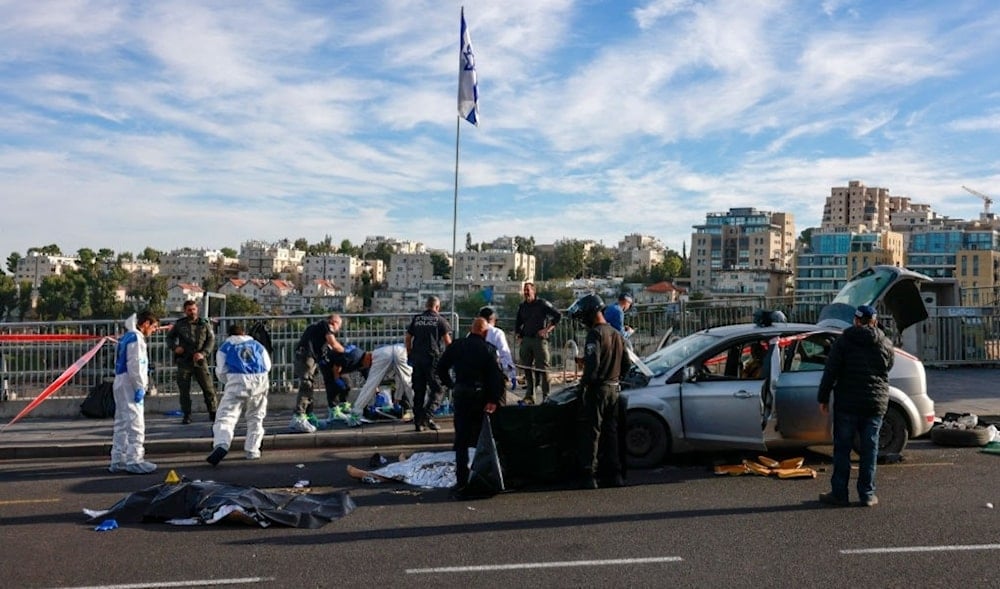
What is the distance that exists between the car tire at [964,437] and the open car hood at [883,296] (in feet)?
6.37

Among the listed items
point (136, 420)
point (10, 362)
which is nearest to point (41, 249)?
point (10, 362)

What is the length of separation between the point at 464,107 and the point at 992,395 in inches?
409

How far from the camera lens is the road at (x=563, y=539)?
238 inches

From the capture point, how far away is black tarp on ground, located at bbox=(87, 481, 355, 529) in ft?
24.6

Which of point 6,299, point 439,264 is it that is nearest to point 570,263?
point 439,264

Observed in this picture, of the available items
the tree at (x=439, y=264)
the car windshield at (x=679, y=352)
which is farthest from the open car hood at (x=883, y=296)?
the tree at (x=439, y=264)

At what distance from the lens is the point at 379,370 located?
13.1 meters

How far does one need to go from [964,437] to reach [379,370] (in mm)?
7901

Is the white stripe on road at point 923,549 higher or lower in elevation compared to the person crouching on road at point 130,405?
lower

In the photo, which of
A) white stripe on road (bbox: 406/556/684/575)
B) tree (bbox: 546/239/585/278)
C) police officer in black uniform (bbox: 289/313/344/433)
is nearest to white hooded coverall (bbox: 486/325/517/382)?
police officer in black uniform (bbox: 289/313/344/433)

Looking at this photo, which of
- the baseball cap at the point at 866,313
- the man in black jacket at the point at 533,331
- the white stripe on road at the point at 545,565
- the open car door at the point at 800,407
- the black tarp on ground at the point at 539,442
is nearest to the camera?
the white stripe on road at the point at 545,565

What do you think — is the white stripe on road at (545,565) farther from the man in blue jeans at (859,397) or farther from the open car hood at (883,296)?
the open car hood at (883,296)

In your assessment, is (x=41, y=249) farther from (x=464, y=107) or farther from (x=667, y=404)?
(x=667, y=404)

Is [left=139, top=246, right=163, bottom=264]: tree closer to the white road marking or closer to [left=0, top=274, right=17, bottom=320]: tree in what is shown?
[left=0, top=274, right=17, bottom=320]: tree
